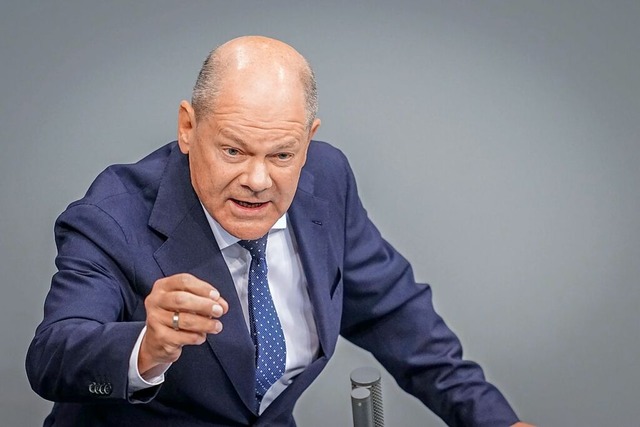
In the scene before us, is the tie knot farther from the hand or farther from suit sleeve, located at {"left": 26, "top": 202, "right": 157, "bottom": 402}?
the hand

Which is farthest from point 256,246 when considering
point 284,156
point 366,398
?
point 366,398

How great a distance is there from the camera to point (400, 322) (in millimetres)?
2559

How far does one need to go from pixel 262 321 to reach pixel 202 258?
0.17 meters

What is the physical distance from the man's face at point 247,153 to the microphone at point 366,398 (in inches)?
14.1

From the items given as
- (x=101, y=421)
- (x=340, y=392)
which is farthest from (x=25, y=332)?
(x=101, y=421)

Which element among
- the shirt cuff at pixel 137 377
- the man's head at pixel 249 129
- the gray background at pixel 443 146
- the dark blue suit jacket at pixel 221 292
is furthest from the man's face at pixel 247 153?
the gray background at pixel 443 146

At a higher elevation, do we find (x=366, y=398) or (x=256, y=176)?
(x=256, y=176)

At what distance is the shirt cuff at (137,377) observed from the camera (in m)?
1.99

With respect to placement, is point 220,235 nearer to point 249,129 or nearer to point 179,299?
point 249,129

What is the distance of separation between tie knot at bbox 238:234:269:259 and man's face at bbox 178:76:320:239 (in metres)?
0.09

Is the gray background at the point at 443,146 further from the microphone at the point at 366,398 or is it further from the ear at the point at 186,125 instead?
the ear at the point at 186,125

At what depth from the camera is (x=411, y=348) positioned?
2543 millimetres

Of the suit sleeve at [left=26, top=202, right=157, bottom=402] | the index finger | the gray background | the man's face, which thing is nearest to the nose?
the man's face

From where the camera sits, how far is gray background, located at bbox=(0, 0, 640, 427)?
3330 mm
